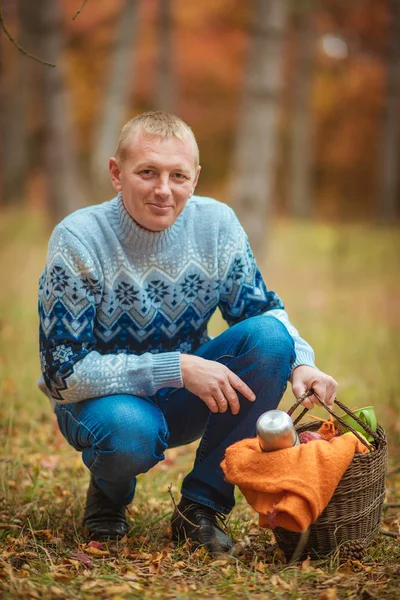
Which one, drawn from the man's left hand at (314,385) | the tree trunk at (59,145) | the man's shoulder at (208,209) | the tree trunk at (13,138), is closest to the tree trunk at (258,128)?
the tree trunk at (59,145)

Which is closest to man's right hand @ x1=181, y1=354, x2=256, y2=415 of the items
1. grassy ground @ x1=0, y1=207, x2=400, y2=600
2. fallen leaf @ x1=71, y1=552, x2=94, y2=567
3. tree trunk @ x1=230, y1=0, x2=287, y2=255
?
grassy ground @ x1=0, y1=207, x2=400, y2=600

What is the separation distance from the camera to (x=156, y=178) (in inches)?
91.4

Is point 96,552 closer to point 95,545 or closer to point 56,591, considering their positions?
point 95,545

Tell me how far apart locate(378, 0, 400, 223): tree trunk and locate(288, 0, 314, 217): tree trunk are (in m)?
1.81

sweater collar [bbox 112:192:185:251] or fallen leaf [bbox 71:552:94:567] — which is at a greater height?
sweater collar [bbox 112:192:185:251]

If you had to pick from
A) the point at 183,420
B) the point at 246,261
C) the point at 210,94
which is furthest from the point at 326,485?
the point at 210,94

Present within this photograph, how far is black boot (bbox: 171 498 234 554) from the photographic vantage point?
2.28 meters

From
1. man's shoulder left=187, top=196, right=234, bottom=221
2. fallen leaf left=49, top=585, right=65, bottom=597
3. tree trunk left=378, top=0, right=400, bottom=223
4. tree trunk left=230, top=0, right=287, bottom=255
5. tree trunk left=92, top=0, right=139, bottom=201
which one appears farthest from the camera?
tree trunk left=378, top=0, right=400, bottom=223

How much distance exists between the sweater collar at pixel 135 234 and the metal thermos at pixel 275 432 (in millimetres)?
700

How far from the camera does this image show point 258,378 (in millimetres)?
2275

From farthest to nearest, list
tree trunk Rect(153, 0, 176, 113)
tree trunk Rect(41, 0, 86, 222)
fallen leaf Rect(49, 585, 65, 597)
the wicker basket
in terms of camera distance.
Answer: tree trunk Rect(153, 0, 176, 113) < tree trunk Rect(41, 0, 86, 222) < the wicker basket < fallen leaf Rect(49, 585, 65, 597)

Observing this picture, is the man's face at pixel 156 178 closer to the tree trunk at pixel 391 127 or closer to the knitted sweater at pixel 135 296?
the knitted sweater at pixel 135 296

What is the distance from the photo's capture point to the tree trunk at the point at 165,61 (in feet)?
43.4

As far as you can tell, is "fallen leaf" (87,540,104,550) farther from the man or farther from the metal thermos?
the metal thermos
